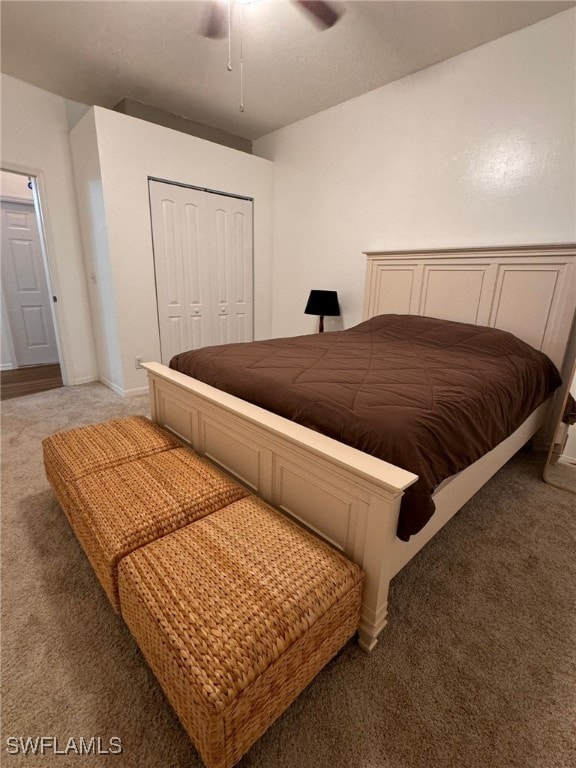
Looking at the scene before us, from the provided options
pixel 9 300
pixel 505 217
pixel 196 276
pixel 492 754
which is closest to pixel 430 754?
pixel 492 754

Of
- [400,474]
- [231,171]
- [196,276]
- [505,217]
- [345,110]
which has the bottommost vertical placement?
[400,474]

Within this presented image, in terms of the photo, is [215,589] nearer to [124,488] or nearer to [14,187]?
[124,488]

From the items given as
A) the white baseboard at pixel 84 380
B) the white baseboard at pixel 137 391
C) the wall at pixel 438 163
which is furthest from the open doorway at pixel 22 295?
the wall at pixel 438 163

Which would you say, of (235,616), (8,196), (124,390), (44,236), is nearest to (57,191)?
(44,236)

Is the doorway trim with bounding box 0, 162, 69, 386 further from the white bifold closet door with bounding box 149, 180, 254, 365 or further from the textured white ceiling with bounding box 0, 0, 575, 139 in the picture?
the white bifold closet door with bounding box 149, 180, 254, 365

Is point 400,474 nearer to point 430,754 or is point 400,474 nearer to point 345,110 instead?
point 430,754

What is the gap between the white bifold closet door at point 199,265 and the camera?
3340mm

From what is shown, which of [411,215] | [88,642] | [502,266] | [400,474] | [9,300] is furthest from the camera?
[9,300]

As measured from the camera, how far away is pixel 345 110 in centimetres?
314

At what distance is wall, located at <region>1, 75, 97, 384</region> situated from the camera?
296 centimetres

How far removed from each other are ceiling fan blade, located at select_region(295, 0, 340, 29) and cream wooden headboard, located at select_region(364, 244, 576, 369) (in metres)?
1.48

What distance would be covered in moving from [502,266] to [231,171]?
2747mm

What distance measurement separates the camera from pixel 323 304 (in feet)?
11.0

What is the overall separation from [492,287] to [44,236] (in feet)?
12.7
